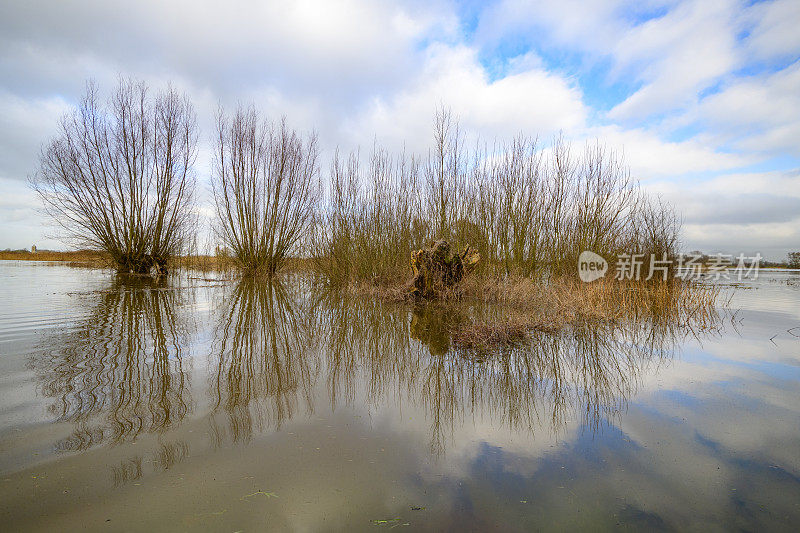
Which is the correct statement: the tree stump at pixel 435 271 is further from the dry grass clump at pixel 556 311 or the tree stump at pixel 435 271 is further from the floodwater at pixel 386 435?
the floodwater at pixel 386 435

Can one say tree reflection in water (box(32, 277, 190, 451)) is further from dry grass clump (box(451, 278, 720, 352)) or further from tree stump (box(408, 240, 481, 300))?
tree stump (box(408, 240, 481, 300))

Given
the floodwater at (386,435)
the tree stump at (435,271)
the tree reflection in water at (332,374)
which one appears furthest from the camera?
the tree stump at (435,271)

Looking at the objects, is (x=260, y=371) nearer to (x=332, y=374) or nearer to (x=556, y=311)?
(x=332, y=374)

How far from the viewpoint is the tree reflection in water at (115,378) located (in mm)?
2512

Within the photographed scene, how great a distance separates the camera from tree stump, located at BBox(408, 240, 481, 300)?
9555 mm

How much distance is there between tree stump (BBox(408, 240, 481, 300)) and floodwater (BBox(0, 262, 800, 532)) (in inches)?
183

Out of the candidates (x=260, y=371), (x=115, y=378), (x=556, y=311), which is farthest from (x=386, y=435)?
(x=556, y=311)

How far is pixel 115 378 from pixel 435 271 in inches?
286

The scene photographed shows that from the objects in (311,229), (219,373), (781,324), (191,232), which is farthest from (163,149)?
(781,324)

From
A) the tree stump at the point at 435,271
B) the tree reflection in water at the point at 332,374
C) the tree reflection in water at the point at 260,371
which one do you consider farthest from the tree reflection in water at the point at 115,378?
the tree stump at the point at 435,271

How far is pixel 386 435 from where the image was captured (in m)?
2.54

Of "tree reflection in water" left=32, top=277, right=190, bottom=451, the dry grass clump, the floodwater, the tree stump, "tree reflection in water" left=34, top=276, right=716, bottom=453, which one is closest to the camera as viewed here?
the floodwater

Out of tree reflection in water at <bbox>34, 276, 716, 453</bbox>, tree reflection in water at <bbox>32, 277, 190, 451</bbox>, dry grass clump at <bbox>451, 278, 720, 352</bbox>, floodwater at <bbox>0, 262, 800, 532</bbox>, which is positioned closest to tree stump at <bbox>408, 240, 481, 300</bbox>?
dry grass clump at <bbox>451, 278, 720, 352</bbox>

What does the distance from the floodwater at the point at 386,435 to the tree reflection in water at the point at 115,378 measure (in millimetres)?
22
